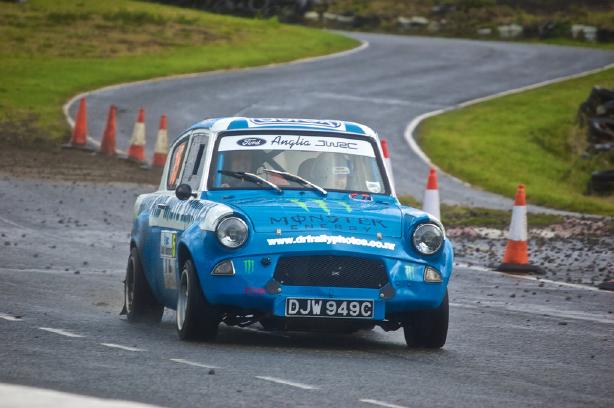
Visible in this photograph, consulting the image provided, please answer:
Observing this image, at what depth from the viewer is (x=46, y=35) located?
138 ft

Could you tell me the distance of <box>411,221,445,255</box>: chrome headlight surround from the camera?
9.69 m

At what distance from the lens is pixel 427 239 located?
973cm

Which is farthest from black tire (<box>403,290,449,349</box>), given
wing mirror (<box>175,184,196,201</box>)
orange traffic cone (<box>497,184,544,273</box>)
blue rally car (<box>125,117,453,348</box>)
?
orange traffic cone (<box>497,184,544,273</box>)

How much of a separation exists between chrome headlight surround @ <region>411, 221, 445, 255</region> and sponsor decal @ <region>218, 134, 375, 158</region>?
1.25 metres

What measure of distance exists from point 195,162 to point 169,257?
36.4 inches

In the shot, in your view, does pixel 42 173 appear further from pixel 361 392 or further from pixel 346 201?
pixel 361 392

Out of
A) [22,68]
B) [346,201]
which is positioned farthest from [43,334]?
[22,68]

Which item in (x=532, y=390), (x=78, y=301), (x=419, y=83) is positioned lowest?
(x=419, y=83)

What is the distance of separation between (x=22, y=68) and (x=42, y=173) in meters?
14.4

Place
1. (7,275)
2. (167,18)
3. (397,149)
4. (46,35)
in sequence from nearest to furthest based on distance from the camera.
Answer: (7,275) < (397,149) < (46,35) < (167,18)

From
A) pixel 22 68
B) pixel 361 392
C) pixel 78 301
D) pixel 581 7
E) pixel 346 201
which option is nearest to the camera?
pixel 361 392

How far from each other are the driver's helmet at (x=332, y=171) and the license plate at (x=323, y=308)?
144cm

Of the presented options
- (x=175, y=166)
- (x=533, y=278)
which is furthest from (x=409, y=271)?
(x=533, y=278)

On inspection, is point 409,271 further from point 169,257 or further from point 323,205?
point 169,257
